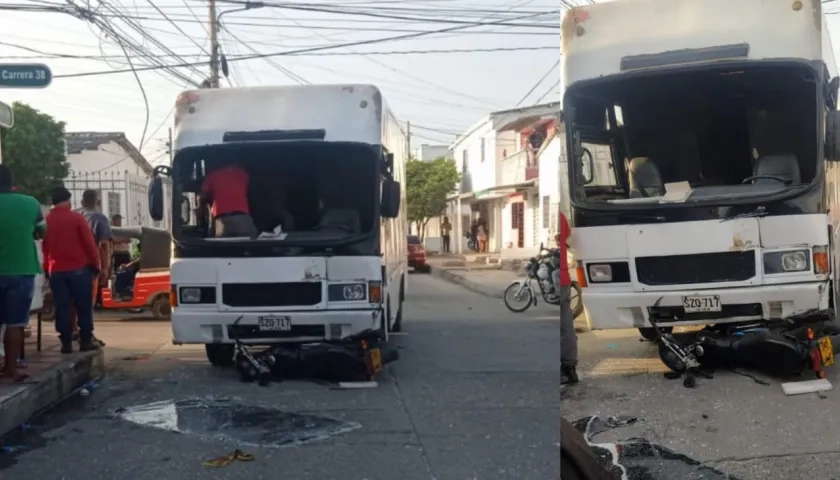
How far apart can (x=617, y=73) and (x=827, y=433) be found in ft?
2.59

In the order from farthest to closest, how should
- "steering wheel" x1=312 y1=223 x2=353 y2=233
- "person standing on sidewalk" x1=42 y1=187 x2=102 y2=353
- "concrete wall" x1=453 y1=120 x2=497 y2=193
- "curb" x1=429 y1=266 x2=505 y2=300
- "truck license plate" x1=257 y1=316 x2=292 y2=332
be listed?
"truck license plate" x1=257 y1=316 x2=292 y2=332
"steering wheel" x1=312 y1=223 x2=353 y2=233
"person standing on sidewalk" x1=42 y1=187 x2=102 y2=353
"curb" x1=429 y1=266 x2=505 y2=300
"concrete wall" x1=453 y1=120 x2=497 y2=193

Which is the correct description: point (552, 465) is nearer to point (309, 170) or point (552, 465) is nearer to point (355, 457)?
point (355, 457)

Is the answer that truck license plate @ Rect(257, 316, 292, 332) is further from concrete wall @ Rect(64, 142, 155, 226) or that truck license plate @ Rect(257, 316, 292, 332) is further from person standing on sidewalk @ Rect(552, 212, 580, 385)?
person standing on sidewalk @ Rect(552, 212, 580, 385)

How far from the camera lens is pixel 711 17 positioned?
4.84ft

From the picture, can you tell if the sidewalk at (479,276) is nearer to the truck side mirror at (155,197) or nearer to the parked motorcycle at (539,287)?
the parked motorcycle at (539,287)

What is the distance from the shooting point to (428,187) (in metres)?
2.33

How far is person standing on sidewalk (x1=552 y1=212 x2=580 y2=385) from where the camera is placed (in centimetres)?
148

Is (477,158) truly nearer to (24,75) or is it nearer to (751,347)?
(751,347)

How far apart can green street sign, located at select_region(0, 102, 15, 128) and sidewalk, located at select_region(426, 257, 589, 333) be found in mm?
1146

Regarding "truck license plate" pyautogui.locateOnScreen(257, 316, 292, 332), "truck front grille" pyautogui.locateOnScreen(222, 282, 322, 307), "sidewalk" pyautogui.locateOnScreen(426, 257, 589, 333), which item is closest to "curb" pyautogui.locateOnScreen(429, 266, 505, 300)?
"sidewalk" pyautogui.locateOnScreen(426, 257, 589, 333)

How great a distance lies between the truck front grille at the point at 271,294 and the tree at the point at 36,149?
2.05 metres

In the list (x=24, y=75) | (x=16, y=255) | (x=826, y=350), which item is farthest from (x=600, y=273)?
(x=16, y=255)

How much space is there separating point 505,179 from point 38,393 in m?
2.25

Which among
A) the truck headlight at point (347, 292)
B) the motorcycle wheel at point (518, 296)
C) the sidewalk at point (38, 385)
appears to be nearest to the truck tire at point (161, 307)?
the sidewalk at point (38, 385)
